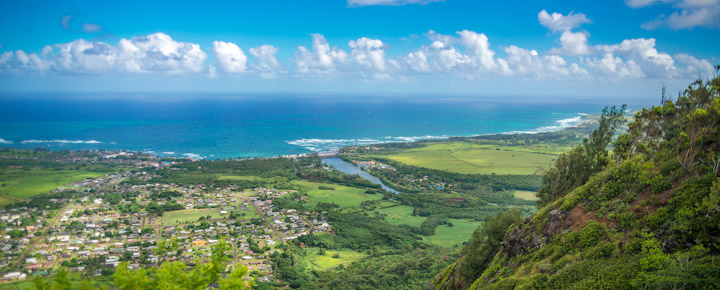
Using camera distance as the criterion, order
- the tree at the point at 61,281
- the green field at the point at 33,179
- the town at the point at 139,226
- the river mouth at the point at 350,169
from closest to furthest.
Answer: the tree at the point at 61,281
the town at the point at 139,226
the green field at the point at 33,179
the river mouth at the point at 350,169

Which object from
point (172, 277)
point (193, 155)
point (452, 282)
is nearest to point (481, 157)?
point (193, 155)

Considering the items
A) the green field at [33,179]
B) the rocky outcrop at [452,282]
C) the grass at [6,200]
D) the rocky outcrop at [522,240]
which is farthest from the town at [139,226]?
the rocky outcrop at [522,240]

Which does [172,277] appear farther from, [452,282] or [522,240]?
[452,282]

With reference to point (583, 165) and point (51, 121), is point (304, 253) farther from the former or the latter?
point (51, 121)

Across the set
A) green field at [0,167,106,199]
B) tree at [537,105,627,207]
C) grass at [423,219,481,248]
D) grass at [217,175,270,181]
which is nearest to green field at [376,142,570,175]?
grass at [423,219,481,248]

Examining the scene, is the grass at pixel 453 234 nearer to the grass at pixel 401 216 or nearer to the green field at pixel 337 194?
the grass at pixel 401 216

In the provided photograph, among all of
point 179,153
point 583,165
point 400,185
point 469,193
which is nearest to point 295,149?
point 179,153
